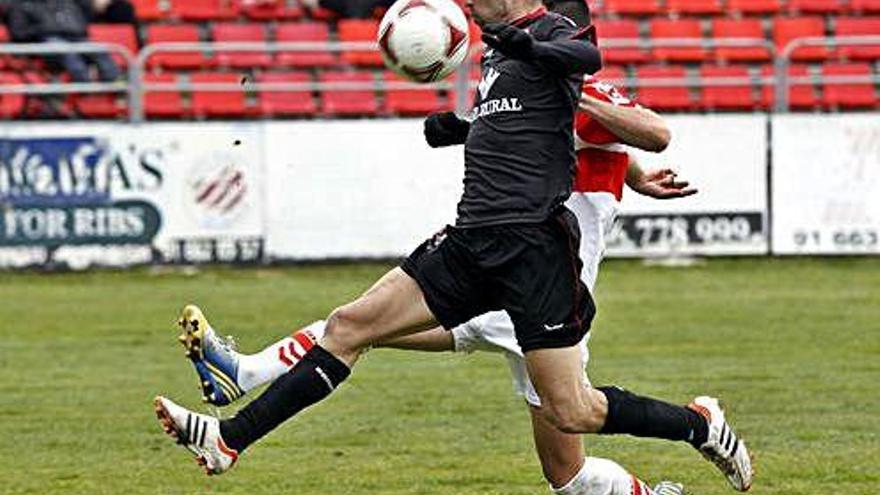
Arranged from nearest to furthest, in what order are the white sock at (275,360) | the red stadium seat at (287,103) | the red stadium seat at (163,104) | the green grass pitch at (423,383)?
1. the white sock at (275,360)
2. the green grass pitch at (423,383)
3. the red stadium seat at (163,104)
4. the red stadium seat at (287,103)

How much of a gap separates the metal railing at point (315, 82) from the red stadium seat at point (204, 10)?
160 cm

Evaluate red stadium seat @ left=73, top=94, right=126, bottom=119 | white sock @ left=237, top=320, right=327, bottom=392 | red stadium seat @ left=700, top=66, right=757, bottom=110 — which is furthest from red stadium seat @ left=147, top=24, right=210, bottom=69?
white sock @ left=237, top=320, right=327, bottom=392

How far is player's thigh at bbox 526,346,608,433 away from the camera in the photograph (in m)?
7.35

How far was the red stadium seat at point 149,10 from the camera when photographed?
76.2 ft

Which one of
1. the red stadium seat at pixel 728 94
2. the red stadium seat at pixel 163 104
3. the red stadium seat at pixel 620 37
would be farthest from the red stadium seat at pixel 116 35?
the red stadium seat at pixel 728 94

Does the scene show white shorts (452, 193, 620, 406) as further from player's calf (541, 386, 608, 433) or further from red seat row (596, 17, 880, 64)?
red seat row (596, 17, 880, 64)

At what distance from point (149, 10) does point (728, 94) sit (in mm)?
6455

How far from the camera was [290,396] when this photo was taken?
7629 mm

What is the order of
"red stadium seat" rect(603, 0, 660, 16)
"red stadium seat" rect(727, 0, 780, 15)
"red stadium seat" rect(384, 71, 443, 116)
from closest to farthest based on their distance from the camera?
"red stadium seat" rect(384, 71, 443, 116)
"red stadium seat" rect(603, 0, 660, 16)
"red stadium seat" rect(727, 0, 780, 15)

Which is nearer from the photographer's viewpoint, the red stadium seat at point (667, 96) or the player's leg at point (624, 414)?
the player's leg at point (624, 414)

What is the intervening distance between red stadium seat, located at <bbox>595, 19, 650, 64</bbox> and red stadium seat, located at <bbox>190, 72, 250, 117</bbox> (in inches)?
144

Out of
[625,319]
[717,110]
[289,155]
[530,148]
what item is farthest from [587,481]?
[717,110]

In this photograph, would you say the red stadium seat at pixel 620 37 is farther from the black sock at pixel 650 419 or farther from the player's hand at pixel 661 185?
the black sock at pixel 650 419

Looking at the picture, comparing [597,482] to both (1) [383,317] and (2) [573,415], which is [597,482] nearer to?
(2) [573,415]
